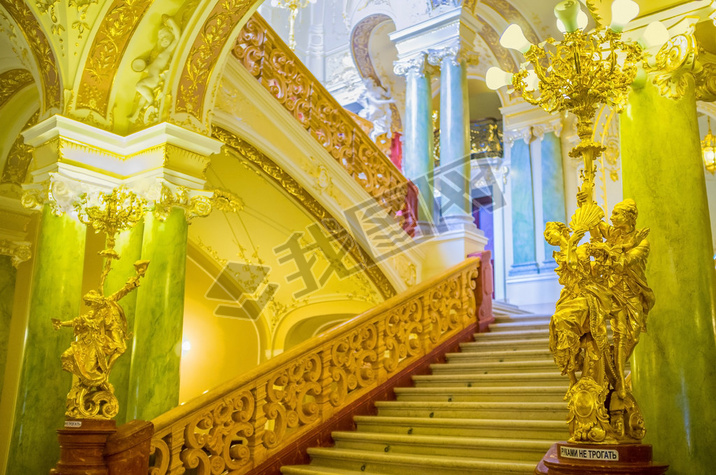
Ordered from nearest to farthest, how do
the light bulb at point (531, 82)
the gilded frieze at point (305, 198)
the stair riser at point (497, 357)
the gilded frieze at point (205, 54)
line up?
1. the light bulb at point (531, 82)
2. the gilded frieze at point (205, 54)
3. the stair riser at point (497, 357)
4. the gilded frieze at point (305, 198)

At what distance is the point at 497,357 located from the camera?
6820 millimetres

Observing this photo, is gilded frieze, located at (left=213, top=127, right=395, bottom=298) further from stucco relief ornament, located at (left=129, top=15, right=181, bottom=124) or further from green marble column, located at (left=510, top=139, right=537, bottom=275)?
green marble column, located at (left=510, top=139, right=537, bottom=275)

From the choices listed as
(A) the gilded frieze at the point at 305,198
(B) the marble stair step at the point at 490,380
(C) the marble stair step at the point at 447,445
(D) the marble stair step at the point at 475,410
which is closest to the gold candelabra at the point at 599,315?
(C) the marble stair step at the point at 447,445

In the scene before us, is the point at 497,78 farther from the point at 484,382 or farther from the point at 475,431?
the point at 484,382

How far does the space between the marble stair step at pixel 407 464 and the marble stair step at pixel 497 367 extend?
161 centimetres

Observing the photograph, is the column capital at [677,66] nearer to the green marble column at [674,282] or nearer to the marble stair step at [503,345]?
the green marble column at [674,282]

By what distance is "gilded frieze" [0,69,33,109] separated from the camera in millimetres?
7359

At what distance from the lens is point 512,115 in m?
11.9

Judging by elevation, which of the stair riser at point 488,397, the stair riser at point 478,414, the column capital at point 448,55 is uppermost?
the column capital at point 448,55

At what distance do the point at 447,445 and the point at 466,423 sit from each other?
0.32 metres

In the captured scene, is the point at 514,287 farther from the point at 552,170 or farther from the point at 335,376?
the point at 335,376

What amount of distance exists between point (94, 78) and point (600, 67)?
159 inches

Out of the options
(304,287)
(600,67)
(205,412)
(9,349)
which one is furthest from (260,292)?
(600,67)

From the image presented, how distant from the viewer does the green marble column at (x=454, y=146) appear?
968 cm
